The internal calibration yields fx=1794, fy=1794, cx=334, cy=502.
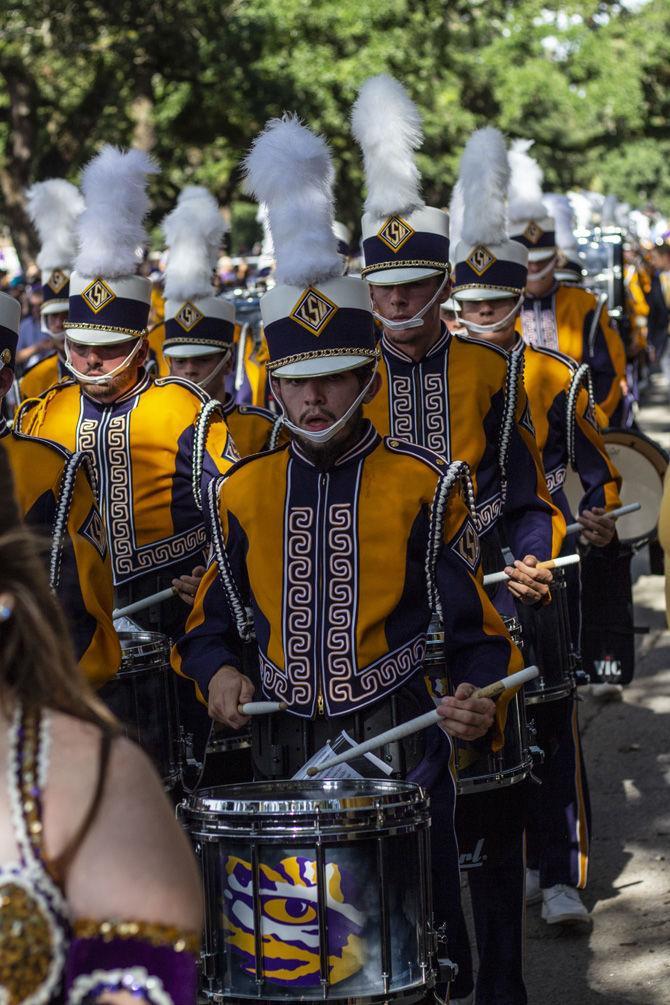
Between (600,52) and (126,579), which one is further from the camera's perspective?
(600,52)

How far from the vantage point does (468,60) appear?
3020 cm

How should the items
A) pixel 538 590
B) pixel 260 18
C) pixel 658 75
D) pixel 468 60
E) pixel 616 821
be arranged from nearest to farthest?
1. pixel 538 590
2. pixel 616 821
3. pixel 260 18
4. pixel 468 60
5. pixel 658 75

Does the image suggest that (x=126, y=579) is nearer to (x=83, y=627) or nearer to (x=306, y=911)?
(x=83, y=627)

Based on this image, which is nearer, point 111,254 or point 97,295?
point 97,295

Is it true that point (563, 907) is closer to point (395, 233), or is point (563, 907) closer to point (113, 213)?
point (395, 233)

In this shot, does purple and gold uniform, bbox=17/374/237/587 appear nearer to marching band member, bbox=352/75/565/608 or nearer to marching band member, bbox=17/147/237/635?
marching band member, bbox=17/147/237/635

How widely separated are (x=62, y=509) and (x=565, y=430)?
111 inches

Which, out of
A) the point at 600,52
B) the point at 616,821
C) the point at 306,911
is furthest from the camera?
the point at 600,52

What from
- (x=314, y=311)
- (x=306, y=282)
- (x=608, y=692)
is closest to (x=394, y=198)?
(x=306, y=282)

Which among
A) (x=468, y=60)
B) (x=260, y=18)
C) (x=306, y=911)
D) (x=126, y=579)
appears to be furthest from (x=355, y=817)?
(x=468, y=60)

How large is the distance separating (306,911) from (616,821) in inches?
156

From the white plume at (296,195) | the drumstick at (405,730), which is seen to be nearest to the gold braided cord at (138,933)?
the drumstick at (405,730)

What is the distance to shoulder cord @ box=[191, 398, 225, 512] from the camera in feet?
19.8

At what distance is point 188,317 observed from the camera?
25.9 feet
